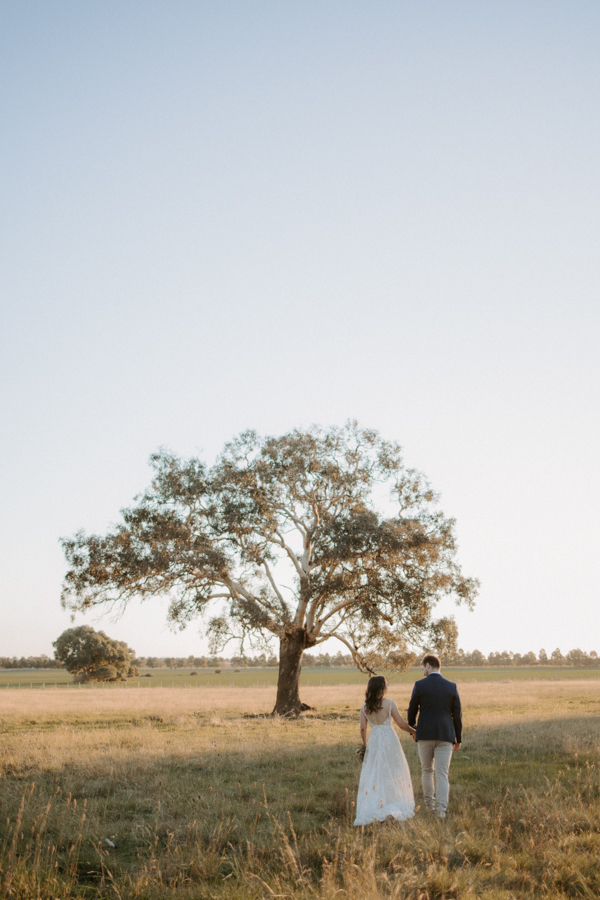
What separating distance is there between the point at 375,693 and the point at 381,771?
934mm

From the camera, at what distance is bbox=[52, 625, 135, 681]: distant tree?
89562 mm

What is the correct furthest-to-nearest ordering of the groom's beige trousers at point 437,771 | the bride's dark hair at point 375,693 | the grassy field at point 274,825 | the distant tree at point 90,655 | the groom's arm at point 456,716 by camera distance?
the distant tree at point 90,655 → the groom's arm at point 456,716 → the bride's dark hair at point 375,693 → the groom's beige trousers at point 437,771 → the grassy field at point 274,825

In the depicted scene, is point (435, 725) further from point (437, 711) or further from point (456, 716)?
point (456, 716)

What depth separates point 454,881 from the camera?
18.9 ft

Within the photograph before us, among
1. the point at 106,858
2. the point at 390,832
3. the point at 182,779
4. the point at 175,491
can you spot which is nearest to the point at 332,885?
the point at 390,832

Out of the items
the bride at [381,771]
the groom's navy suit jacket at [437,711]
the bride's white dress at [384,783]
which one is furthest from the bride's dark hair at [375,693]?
the groom's navy suit jacket at [437,711]

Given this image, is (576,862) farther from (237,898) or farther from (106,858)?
(106,858)

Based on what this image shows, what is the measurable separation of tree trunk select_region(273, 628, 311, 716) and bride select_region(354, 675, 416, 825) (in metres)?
17.6

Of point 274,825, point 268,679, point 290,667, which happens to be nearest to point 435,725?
point 274,825

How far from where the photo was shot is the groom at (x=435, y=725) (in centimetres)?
875

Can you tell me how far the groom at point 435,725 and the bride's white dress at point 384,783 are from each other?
46 cm

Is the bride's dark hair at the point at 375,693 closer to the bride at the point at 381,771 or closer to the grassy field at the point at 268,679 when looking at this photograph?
the bride at the point at 381,771

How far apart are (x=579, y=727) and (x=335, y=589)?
9.14 m

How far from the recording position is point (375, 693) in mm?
8695
